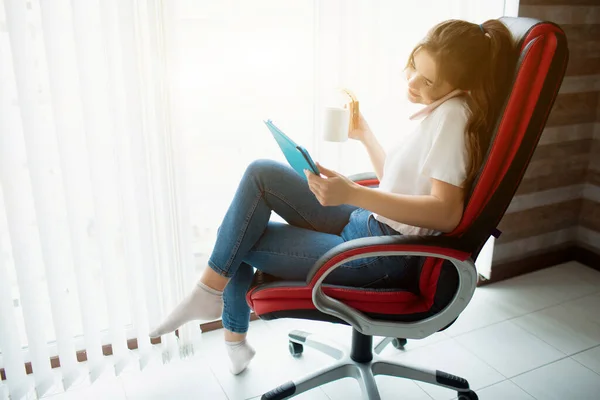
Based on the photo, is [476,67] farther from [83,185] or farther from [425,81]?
[83,185]

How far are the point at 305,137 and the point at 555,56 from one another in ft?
3.25

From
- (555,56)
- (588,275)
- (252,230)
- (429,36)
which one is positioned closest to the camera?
(555,56)

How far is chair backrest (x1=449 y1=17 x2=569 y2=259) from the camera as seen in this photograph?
119 cm

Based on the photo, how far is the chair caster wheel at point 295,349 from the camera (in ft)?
6.35

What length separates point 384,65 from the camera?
2.03 meters

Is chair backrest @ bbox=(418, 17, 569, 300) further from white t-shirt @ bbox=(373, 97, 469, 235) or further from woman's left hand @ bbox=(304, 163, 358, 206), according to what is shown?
woman's left hand @ bbox=(304, 163, 358, 206)

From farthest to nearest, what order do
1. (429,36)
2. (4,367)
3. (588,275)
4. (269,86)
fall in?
(588,275), (269,86), (4,367), (429,36)

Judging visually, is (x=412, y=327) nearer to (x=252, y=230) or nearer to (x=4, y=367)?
(x=252, y=230)

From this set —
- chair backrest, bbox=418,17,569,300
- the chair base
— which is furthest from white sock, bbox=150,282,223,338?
chair backrest, bbox=418,17,569,300

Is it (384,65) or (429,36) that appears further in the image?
(384,65)

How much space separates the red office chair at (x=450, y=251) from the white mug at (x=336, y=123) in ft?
1.29

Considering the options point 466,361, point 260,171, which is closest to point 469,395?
point 466,361

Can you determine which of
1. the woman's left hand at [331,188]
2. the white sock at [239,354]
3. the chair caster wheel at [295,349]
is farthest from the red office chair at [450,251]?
the chair caster wheel at [295,349]

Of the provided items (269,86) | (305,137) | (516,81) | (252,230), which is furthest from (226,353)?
(516,81)
